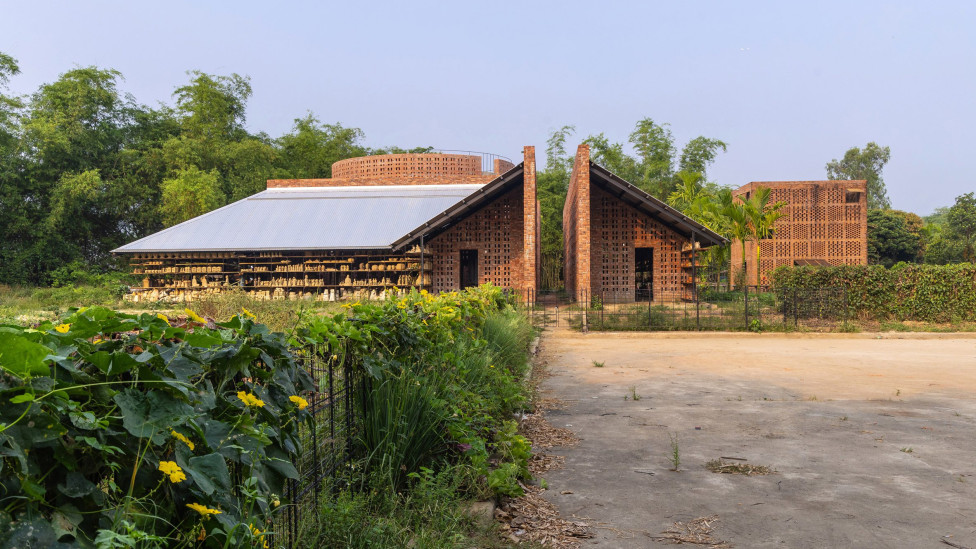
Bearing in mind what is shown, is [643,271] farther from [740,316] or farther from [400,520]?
[400,520]

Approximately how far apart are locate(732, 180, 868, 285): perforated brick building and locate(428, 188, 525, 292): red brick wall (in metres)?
24.4

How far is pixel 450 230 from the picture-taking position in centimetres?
2777

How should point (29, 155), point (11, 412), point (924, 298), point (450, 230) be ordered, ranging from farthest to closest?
point (29, 155) → point (450, 230) → point (924, 298) → point (11, 412)

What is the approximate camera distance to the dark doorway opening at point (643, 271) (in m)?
27.5

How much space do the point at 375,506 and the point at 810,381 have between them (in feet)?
26.2

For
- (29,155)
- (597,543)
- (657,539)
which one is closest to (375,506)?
(597,543)

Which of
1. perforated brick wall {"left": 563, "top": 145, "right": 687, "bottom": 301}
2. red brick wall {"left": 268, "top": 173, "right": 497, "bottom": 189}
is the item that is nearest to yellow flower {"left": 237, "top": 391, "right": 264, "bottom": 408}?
perforated brick wall {"left": 563, "top": 145, "right": 687, "bottom": 301}

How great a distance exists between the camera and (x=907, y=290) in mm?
18797

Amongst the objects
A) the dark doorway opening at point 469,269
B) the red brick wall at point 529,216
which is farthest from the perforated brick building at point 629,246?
the dark doorway opening at point 469,269

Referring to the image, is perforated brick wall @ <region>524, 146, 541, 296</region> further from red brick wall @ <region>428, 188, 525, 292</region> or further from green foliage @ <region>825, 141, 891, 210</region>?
green foliage @ <region>825, 141, 891, 210</region>

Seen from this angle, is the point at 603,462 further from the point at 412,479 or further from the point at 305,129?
the point at 305,129

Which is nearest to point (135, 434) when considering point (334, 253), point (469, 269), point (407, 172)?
point (334, 253)

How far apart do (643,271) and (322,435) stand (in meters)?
27.9

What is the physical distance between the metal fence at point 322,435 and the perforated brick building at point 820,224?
45.1 metres
